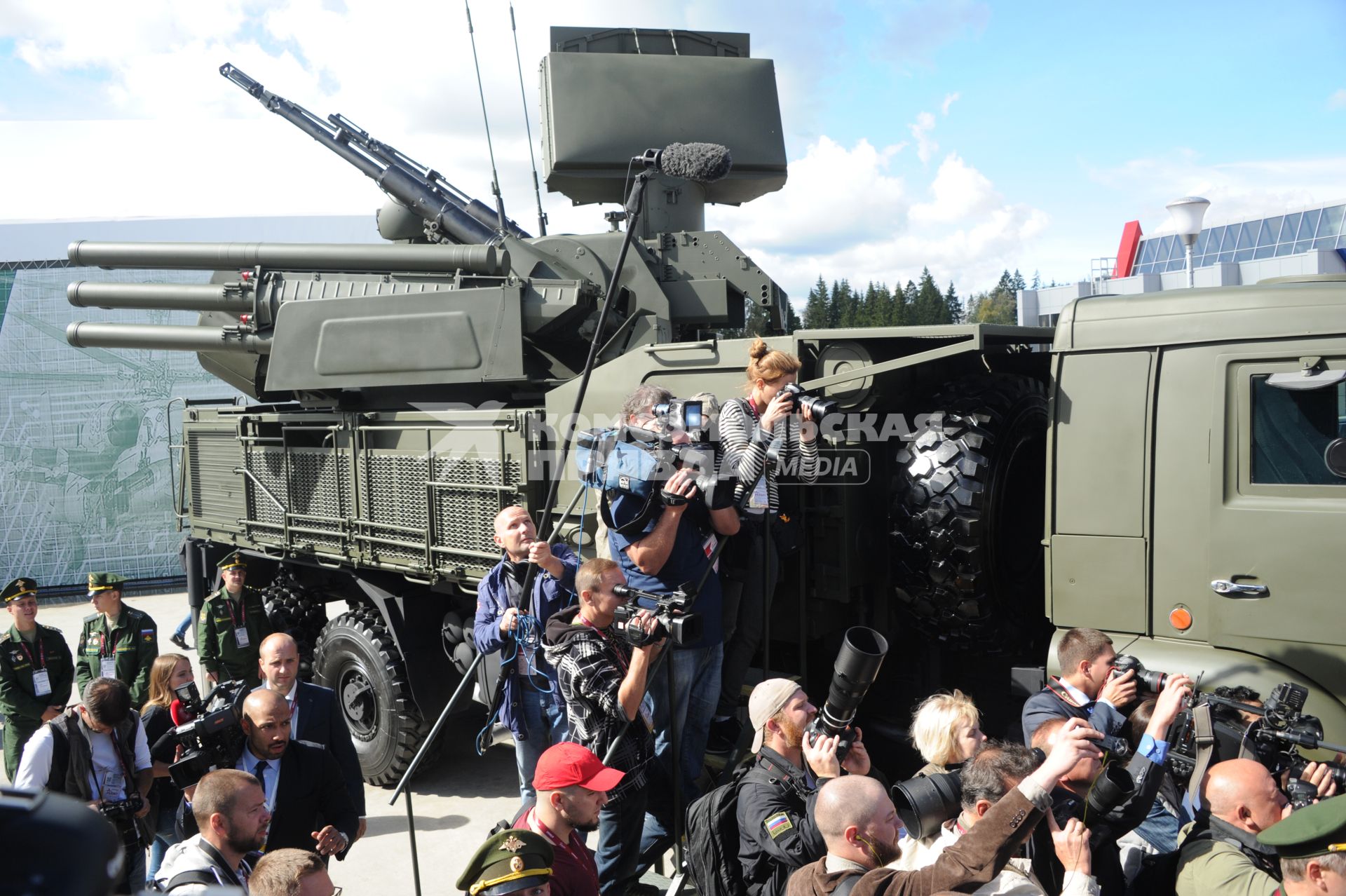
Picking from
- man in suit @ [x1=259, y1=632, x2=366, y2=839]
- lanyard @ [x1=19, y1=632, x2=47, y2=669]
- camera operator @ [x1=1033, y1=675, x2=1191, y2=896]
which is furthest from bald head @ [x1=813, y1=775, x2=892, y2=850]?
lanyard @ [x1=19, y1=632, x2=47, y2=669]

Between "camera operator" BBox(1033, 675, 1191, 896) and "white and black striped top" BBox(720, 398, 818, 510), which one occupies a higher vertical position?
"white and black striped top" BBox(720, 398, 818, 510)

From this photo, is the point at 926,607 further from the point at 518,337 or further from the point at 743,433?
the point at 518,337

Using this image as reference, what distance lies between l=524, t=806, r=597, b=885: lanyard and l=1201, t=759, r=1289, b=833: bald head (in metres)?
1.68

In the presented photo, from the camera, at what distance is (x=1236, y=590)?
3639 mm

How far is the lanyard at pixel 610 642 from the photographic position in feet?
11.6

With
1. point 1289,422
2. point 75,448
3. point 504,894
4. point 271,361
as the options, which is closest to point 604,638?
point 504,894

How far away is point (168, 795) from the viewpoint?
14.6 feet

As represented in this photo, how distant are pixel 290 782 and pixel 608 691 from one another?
114 centimetres

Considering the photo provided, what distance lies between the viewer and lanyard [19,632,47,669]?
5680 mm

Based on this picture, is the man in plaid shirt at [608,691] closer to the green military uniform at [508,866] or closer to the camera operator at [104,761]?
the green military uniform at [508,866]

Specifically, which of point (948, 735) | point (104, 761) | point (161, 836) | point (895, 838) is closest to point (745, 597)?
point (948, 735)

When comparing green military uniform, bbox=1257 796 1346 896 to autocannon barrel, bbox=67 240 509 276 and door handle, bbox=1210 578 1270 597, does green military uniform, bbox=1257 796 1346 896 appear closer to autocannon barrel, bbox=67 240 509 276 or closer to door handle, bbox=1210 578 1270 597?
door handle, bbox=1210 578 1270 597

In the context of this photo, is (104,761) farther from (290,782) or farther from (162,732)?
(290,782)

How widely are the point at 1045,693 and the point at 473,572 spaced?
10.0 ft
